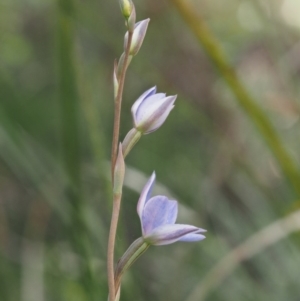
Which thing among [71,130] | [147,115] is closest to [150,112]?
[147,115]

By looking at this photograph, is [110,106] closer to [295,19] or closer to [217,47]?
[295,19]

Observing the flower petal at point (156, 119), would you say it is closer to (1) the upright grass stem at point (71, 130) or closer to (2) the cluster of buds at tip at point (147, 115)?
(2) the cluster of buds at tip at point (147, 115)

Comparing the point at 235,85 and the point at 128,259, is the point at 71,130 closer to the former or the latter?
the point at 235,85

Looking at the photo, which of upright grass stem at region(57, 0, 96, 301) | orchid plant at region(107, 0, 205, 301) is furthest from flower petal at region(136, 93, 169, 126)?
upright grass stem at region(57, 0, 96, 301)

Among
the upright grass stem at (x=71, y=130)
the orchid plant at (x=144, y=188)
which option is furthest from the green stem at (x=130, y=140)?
the upright grass stem at (x=71, y=130)

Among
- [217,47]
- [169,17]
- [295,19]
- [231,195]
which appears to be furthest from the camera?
[169,17]

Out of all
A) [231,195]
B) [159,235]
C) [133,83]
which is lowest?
[231,195]

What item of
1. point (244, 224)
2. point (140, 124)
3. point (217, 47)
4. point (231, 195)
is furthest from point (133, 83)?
point (140, 124)

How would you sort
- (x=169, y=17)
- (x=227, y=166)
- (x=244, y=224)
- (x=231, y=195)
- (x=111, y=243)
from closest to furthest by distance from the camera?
(x=111, y=243) → (x=244, y=224) → (x=227, y=166) → (x=231, y=195) → (x=169, y=17)
